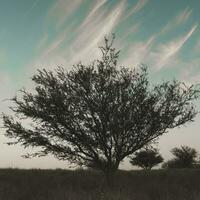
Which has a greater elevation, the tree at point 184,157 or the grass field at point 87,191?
the tree at point 184,157

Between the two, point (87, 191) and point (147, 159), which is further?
point (147, 159)

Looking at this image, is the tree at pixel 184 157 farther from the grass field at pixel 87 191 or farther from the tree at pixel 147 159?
the grass field at pixel 87 191

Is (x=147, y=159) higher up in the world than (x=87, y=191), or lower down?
higher up

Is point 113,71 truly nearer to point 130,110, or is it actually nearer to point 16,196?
point 130,110

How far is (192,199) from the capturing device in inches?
698

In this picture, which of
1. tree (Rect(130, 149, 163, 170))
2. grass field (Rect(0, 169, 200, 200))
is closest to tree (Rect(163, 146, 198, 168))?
tree (Rect(130, 149, 163, 170))

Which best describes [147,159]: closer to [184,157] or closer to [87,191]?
[184,157]

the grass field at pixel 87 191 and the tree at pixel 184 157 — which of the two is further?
the tree at pixel 184 157

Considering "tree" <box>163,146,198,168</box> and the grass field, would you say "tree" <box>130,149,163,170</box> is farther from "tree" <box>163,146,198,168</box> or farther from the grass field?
the grass field

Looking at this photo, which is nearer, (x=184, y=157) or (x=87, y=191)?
(x=87, y=191)

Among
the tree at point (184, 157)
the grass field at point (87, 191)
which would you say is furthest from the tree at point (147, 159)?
the grass field at point (87, 191)

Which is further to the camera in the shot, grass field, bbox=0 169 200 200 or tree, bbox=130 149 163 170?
tree, bbox=130 149 163 170

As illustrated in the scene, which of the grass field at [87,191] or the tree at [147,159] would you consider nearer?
the grass field at [87,191]

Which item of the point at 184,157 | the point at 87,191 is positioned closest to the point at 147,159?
the point at 184,157
